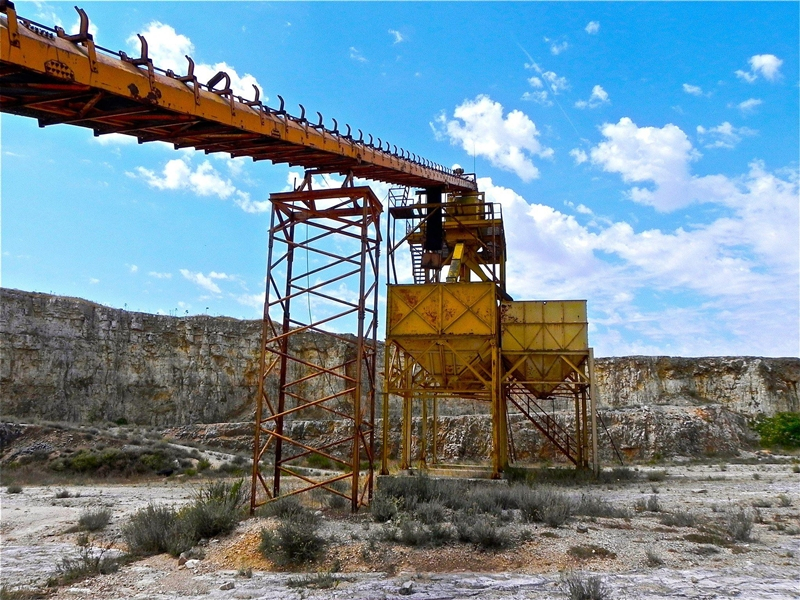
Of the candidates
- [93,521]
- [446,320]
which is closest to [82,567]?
[93,521]

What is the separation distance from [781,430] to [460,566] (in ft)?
106

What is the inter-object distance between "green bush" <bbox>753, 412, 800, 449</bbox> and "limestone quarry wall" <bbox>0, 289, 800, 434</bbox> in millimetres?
2344

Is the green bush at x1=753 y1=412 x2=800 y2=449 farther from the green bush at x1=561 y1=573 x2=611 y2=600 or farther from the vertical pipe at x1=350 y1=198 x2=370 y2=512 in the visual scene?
the green bush at x1=561 y1=573 x2=611 y2=600

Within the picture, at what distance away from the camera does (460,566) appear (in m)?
7.54

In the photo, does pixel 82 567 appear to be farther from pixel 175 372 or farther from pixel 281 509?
pixel 175 372

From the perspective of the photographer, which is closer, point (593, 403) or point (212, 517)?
point (212, 517)

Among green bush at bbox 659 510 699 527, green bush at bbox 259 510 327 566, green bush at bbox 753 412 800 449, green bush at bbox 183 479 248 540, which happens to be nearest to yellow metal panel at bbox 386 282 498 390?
green bush at bbox 659 510 699 527

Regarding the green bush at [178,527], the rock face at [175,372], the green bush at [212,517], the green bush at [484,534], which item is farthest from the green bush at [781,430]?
the green bush at [178,527]

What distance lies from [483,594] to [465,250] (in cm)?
1538

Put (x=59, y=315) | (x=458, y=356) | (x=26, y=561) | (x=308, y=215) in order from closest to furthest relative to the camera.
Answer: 1. (x=26, y=561)
2. (x=308, y=215)
3. (x=458, y=356)
4. (x=59, y=315)

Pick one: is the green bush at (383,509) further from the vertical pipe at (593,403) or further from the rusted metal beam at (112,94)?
the vertical pipe at (593,403)

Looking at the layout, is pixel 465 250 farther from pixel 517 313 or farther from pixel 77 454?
pixel 77 454

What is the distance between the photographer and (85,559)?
7.96 metres

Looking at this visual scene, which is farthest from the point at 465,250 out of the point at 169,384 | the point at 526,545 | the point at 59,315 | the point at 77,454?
the point at 59,315
